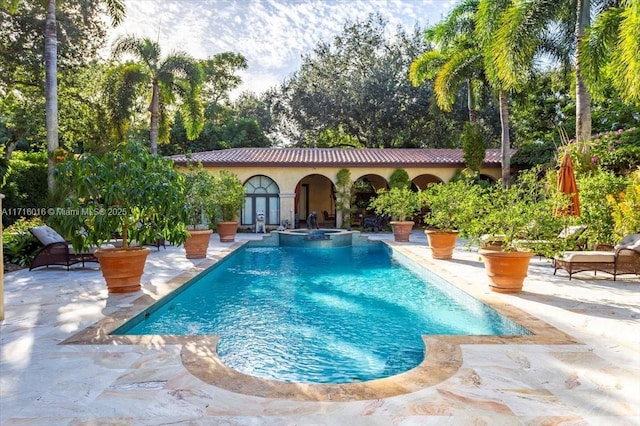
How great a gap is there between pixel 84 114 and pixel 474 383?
74.3 ft

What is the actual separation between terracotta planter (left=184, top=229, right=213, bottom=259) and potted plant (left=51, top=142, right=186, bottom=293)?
12.7 ft

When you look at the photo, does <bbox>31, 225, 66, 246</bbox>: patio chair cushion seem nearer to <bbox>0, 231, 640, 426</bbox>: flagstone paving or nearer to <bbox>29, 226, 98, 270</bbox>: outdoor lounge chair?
<bbox>29, 226, 98, 270</bbox>: outdoor lounge chair

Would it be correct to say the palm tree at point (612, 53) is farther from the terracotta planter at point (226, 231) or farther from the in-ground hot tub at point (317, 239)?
the terracotta planter at point (226, 231)

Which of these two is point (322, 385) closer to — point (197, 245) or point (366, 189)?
point (197, 245)

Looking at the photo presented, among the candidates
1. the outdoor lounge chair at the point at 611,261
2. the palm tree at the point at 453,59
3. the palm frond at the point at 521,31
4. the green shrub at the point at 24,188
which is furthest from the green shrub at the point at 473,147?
the green shrub at the point at 24,188

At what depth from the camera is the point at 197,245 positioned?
1102 cm

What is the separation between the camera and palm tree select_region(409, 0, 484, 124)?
17.7 meters

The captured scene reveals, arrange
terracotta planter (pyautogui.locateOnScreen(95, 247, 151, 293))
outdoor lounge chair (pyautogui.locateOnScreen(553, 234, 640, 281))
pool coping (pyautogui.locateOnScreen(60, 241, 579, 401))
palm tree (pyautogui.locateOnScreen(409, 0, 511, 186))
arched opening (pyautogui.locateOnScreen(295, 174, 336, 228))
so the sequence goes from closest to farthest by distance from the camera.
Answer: pool coping (pyautogui.locateOnScreen(60, 241, 579, 401)), terracotta planter (pyautogui.locateOnScreen(95, 247, 151, 293)), outdoor lounge chair (pyautogui.locateOnScreen(553, 234, 640, 281)), palm tree (pyautogui.locateOnScreen(409, 0, 511, 186)), arched opening (pyautogui.locateOnScreen(295, 174, 336, 228))

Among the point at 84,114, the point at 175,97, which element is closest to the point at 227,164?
the point at 175,97

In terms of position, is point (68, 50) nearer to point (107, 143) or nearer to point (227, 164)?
point (107, 143)

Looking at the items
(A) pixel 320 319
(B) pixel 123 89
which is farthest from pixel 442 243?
(B) pixel 123 89

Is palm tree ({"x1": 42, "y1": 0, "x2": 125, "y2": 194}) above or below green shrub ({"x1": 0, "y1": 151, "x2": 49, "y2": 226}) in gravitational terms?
above

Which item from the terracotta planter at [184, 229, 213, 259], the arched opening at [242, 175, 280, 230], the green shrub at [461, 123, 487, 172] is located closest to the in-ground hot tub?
the arched opening at [242, 175, 280, 230]

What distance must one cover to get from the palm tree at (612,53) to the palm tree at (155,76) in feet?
47.4
